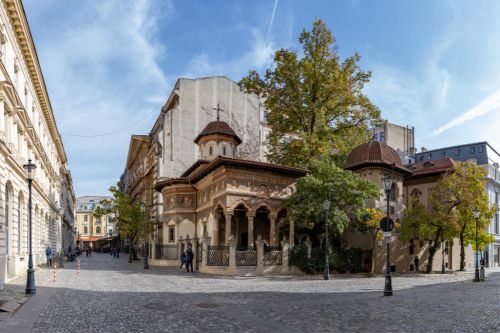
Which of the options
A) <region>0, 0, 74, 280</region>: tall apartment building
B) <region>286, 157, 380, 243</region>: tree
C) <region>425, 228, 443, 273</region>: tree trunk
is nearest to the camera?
<region>0, 0, 74, 280</region>: tall apartment building

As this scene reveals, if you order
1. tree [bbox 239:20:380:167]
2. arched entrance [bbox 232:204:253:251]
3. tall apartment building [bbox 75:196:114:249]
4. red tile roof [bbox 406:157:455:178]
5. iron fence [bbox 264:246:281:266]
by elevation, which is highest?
tree [bbox 239:20:380:167]

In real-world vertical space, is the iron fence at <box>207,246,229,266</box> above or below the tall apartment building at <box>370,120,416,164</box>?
below

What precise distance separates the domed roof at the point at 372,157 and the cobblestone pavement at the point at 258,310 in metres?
14.5

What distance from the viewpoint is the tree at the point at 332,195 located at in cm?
2803

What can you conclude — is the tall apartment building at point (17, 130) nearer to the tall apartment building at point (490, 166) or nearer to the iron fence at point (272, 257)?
the iron fence at point (272, 257)

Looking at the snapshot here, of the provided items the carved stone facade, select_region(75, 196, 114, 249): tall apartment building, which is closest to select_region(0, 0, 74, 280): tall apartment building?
the carved stone facade

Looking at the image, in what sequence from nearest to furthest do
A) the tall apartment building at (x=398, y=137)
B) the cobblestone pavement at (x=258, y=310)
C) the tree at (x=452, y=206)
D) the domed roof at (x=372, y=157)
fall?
1. the cobblestone pavement at (x=258, y=310)
2. the tree at (x=452, y=206)
3. the domed roof at (x=372, y=157)
4. the tall apartment building at (x=398, y=137)

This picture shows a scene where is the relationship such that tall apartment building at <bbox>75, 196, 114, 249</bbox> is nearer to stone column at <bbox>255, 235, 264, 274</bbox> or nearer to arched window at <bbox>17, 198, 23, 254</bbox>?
arched window at <bbox>17, 198, 23, 254</bbox>

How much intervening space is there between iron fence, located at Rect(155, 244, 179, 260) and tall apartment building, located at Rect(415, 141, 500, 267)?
37.1 metres

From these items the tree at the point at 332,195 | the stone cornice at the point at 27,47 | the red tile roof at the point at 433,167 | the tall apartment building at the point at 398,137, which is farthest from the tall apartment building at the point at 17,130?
the tall apartment building at the point at 398,137

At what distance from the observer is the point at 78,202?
14950 cm

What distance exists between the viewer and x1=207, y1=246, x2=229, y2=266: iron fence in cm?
2833

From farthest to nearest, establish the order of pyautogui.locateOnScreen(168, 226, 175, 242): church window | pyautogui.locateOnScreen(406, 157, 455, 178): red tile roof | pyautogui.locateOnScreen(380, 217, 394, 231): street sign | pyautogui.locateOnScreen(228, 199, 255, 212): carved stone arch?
pyautogui.locateOnScreen(168, 226, 175, 242): church window → pyautogui.locateOnScreen(406, 157, 455, 178): red tile roof → pyautogui.locateOnScreen(228, 199, 255, 212): carved stone arch → pyautogui.locateOnScreen(380, 217, 394, 231): street sign

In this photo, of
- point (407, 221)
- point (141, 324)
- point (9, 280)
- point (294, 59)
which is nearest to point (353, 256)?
point (407, 221)
